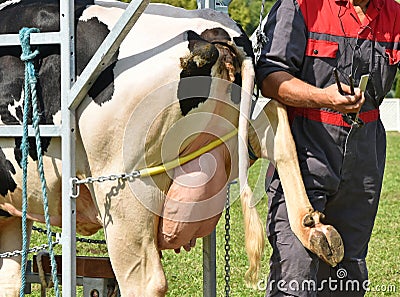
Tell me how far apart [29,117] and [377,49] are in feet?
4.90

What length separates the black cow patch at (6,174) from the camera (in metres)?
3.68

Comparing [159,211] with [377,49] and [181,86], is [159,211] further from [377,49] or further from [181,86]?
[377,49]

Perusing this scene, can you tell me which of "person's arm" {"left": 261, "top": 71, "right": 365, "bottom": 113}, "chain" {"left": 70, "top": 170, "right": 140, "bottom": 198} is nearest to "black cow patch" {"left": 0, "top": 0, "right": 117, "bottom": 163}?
"chain" {"left": 70, "top": 170, "right": 140, "bottom": 198}

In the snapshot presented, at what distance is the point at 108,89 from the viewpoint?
336 centimetres

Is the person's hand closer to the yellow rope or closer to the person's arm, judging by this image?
the person's arm

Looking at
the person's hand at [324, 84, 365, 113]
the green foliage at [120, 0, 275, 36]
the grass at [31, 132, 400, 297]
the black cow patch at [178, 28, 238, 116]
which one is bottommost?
the grass at [31, 132, 400, 297]

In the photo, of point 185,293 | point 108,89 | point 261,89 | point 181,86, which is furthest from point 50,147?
point 185,293

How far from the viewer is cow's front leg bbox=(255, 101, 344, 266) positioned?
336 cm

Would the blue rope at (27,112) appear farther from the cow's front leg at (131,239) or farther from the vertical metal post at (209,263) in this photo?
the vertical metal post at (209,263)

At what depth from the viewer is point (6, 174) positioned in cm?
370

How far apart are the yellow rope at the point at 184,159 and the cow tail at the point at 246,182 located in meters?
0.12

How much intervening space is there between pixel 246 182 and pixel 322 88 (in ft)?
1.76

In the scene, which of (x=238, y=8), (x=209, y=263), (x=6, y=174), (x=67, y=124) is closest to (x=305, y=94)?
(x=67, y=124)

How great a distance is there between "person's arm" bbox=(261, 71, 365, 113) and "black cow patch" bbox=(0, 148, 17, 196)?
1113 mm
